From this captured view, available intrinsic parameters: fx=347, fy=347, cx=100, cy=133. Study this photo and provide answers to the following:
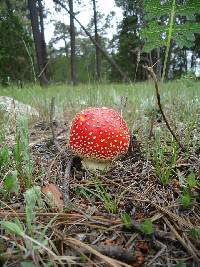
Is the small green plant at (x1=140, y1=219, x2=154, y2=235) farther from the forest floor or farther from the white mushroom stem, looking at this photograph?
the white mushroom stem

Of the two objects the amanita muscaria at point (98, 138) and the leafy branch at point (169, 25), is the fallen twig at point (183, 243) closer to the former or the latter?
the amanita muscaria at point (98, 138)

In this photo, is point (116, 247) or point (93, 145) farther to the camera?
point (93, 145)

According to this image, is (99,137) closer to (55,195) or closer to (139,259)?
(55,195)

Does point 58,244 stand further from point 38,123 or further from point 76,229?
point 38,123

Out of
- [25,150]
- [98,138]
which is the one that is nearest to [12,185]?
[25,150]

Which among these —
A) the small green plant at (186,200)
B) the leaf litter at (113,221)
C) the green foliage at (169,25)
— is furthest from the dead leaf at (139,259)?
the green foliage at (169,25)

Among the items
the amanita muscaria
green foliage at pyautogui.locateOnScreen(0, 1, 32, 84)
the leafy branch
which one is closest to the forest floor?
the amanita muscaria

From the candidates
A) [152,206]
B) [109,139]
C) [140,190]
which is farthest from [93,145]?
[152,206]
